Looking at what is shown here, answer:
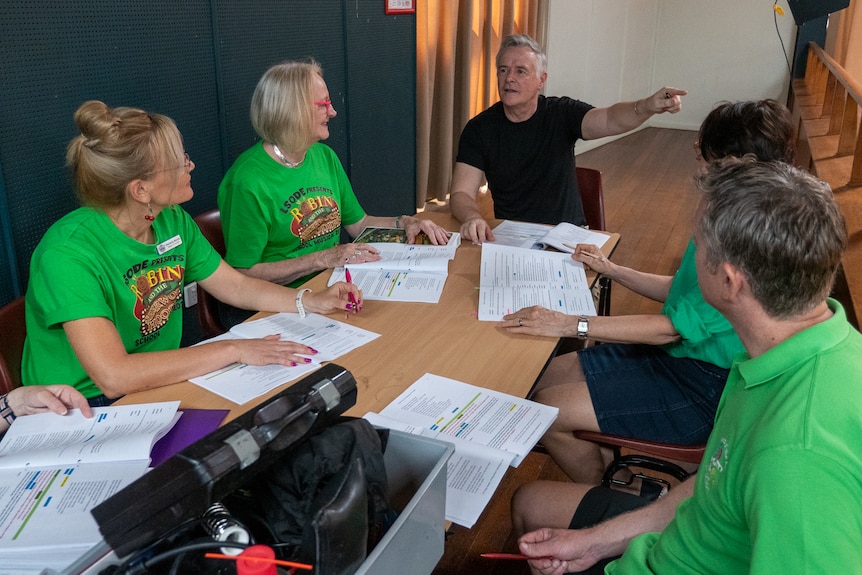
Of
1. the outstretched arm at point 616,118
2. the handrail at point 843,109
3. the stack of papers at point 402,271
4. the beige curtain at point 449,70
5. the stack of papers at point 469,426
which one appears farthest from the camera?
the beige curtain at point 449,70

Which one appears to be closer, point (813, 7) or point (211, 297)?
point (211, 297)

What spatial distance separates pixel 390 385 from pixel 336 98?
260 centimetres

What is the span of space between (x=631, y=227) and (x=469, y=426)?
429 cm

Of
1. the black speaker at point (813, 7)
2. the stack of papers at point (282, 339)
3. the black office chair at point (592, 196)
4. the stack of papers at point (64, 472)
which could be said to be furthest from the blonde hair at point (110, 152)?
the black speaker at point (813, 7)

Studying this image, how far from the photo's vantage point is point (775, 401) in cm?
97

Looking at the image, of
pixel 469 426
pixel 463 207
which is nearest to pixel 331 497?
pixel 469 426

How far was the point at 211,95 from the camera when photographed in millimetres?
3000

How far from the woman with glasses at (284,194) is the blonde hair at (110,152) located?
1.93ft

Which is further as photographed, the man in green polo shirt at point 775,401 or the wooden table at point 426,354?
the wooden table at point 426,354

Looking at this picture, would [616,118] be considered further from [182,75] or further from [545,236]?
[182,75]

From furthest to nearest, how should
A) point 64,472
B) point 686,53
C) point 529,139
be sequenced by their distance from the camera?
point 686,53
point 529,139
point 64,472

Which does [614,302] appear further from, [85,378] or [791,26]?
[791,26]

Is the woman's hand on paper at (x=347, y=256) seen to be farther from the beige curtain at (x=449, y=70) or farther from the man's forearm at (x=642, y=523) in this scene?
the beige curtain at (x=449, y=70)

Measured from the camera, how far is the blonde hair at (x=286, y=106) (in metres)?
2.35
